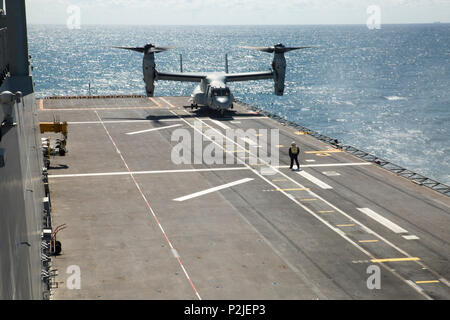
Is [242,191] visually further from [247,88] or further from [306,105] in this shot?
[247,88]

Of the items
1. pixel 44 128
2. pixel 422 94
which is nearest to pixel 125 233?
pixel 44 128

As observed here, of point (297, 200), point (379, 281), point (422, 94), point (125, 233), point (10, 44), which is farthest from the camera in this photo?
point (422, 94)

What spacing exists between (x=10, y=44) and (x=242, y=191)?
1910cm

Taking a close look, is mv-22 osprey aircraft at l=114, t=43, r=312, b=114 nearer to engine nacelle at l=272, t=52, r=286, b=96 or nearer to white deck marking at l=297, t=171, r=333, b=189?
engine nacelle at l=272, t=52, r=286, b=96

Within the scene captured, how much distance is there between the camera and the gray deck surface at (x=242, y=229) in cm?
1980

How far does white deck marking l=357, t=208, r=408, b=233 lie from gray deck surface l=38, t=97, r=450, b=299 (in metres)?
0.10

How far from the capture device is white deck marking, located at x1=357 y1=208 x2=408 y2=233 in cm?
2566

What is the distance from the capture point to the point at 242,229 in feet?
83.8

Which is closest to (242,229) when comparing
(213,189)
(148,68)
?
(213,189)

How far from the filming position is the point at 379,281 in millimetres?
20188

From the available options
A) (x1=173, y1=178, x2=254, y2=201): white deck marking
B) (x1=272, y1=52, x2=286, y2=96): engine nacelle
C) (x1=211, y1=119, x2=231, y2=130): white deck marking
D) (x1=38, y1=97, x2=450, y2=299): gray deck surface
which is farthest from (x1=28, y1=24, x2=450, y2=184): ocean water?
(x1=173, y1=178, x2=254, y2=201): white deck marking

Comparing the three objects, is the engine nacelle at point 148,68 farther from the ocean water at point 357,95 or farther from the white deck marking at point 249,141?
the white deck marking at point 249,141

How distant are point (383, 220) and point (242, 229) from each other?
23.5ft
